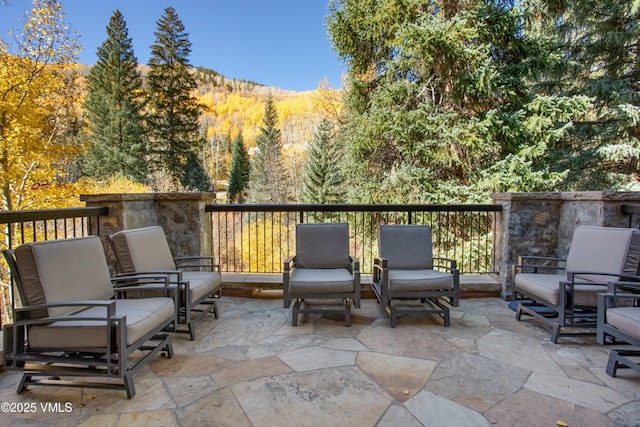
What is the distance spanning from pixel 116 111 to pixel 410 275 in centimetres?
2021

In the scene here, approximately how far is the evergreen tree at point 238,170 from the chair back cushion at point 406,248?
25.2 meters

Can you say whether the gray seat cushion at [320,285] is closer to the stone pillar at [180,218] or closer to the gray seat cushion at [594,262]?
the stone pillar at [180,218]

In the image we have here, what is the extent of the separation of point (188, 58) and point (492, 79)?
60.3ft

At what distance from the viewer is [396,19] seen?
27.9ft

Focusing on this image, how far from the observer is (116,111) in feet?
59.9

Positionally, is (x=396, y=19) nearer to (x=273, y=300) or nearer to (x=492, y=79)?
(x=492, y=79)

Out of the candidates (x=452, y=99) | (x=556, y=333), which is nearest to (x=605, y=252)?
(x=556, y=333)

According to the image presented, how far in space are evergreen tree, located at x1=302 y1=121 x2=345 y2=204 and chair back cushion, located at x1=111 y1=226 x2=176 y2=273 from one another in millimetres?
11973

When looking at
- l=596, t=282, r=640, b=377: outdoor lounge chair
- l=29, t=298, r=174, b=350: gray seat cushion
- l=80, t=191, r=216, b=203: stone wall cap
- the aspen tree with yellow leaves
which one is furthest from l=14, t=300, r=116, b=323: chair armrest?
the aspen tree with yellow leaves

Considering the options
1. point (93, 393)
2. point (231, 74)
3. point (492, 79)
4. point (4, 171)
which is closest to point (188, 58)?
point (231, 74)

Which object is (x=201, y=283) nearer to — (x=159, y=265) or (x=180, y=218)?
(x=159, y=265)

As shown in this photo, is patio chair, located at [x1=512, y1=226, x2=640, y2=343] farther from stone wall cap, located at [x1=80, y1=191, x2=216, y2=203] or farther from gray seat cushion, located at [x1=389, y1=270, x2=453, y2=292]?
stone wall cap, located at [x1=80, y1=191, x2=216, y2=203]

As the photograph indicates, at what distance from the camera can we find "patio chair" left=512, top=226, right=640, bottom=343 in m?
2.71

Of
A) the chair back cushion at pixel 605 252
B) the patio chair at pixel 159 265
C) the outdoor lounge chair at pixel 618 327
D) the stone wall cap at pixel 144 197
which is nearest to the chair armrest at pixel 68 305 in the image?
the patio chair at pixel 159 265
